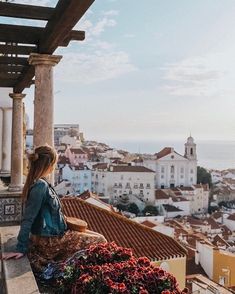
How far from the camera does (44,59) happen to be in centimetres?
545

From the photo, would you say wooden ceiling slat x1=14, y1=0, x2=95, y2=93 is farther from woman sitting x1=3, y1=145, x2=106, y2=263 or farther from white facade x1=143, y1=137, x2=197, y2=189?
white facade x1=143, y1=137, x2=197, y2=189

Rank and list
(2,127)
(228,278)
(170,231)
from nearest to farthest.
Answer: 1. (2,127)
2. (228,278)
3. (170,231)

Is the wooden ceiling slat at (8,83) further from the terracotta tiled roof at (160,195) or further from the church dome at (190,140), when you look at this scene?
the church dome at (190,140)

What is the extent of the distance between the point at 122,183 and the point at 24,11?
67.9 m

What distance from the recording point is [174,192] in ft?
243

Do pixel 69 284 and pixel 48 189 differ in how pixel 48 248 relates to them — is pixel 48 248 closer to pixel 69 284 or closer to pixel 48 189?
pixel 48 189

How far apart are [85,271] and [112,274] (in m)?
0.23

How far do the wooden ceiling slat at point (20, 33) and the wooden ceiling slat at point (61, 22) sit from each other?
0.27ft

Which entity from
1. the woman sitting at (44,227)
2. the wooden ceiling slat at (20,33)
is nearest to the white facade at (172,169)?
the wooden ceiling slat at (20,33)

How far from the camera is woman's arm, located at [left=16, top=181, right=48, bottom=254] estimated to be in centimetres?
344

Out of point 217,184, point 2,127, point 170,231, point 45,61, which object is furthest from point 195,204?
point 45,61

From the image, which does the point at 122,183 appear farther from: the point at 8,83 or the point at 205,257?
the point at 8,83

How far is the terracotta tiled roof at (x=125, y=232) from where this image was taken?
10.7 meters

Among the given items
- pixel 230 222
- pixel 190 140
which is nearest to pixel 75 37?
pixel 230 222
